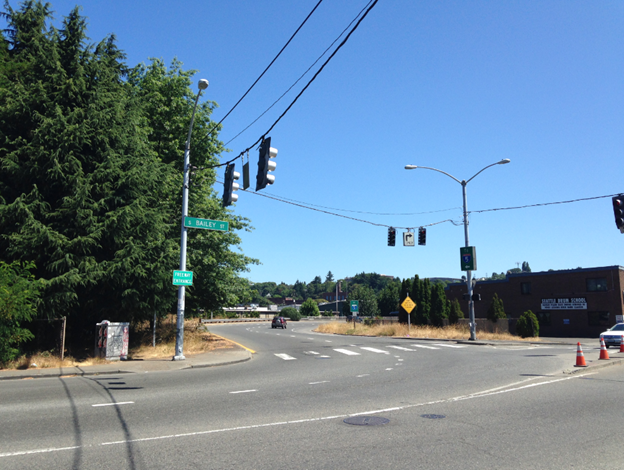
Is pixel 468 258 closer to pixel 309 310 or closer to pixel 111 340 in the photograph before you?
pixel 111 340

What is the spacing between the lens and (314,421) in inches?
301

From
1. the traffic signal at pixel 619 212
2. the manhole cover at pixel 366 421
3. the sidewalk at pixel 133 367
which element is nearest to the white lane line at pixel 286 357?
the sidewalk at pixel 133 367

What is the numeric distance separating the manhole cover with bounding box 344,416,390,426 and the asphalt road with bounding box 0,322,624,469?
143 millimetres

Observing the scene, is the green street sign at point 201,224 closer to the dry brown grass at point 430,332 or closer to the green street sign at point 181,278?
the green street sign at point 181,278

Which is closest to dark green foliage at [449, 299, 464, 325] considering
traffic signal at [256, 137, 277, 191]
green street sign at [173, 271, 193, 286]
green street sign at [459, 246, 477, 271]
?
green street sign at [459, 246, 477, 271]

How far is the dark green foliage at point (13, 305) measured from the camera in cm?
1431

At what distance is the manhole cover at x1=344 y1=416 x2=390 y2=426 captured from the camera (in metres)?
7.47

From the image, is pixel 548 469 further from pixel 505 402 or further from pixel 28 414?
pixel 28 414

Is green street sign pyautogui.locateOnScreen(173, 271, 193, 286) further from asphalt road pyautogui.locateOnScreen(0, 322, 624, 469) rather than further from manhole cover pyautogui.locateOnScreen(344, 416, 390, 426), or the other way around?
manhole cover pyautogui.locateOnScreen(344, 416, 390, 426)

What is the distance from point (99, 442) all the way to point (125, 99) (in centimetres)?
1710

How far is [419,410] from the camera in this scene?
27.9 feet

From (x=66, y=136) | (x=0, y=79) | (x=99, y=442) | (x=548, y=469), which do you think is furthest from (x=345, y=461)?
(x=0, y=79)

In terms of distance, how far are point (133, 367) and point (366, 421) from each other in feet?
35.2

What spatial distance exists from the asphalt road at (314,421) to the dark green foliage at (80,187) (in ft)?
16.6
